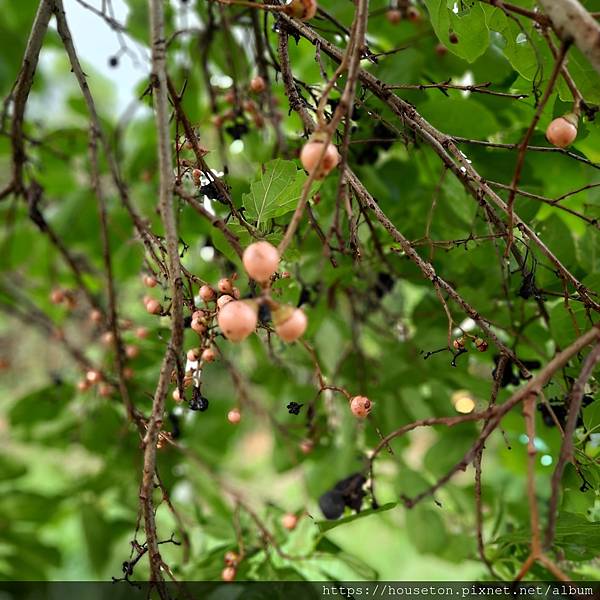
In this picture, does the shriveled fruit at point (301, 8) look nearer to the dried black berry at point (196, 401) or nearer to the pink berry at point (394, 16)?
the dried black berry at point (196, 401)

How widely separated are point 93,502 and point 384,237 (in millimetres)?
864

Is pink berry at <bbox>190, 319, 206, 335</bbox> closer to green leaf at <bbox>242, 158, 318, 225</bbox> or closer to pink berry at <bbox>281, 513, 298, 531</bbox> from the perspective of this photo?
green leaf at <bbox>242, 158, 318, 225</bbox>

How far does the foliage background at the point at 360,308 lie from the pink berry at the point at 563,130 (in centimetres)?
6

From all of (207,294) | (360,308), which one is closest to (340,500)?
(207,294)

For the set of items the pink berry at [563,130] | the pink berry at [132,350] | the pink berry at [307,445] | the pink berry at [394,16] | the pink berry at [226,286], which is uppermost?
the pink berry at [394,16]

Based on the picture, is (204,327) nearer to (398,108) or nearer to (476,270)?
(398,108)

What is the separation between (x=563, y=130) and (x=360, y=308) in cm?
91

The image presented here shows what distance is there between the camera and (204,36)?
1.15m

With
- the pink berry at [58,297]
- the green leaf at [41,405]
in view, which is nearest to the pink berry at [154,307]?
the pink berry at [58,297]

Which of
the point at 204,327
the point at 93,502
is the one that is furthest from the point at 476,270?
the point at 93,502

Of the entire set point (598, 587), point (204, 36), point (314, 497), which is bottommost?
point (598, 587)

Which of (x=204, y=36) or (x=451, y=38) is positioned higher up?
(x=204, y=36)

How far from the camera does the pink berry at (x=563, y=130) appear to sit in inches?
20.4

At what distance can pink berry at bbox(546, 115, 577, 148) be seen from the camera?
0.52 meters
